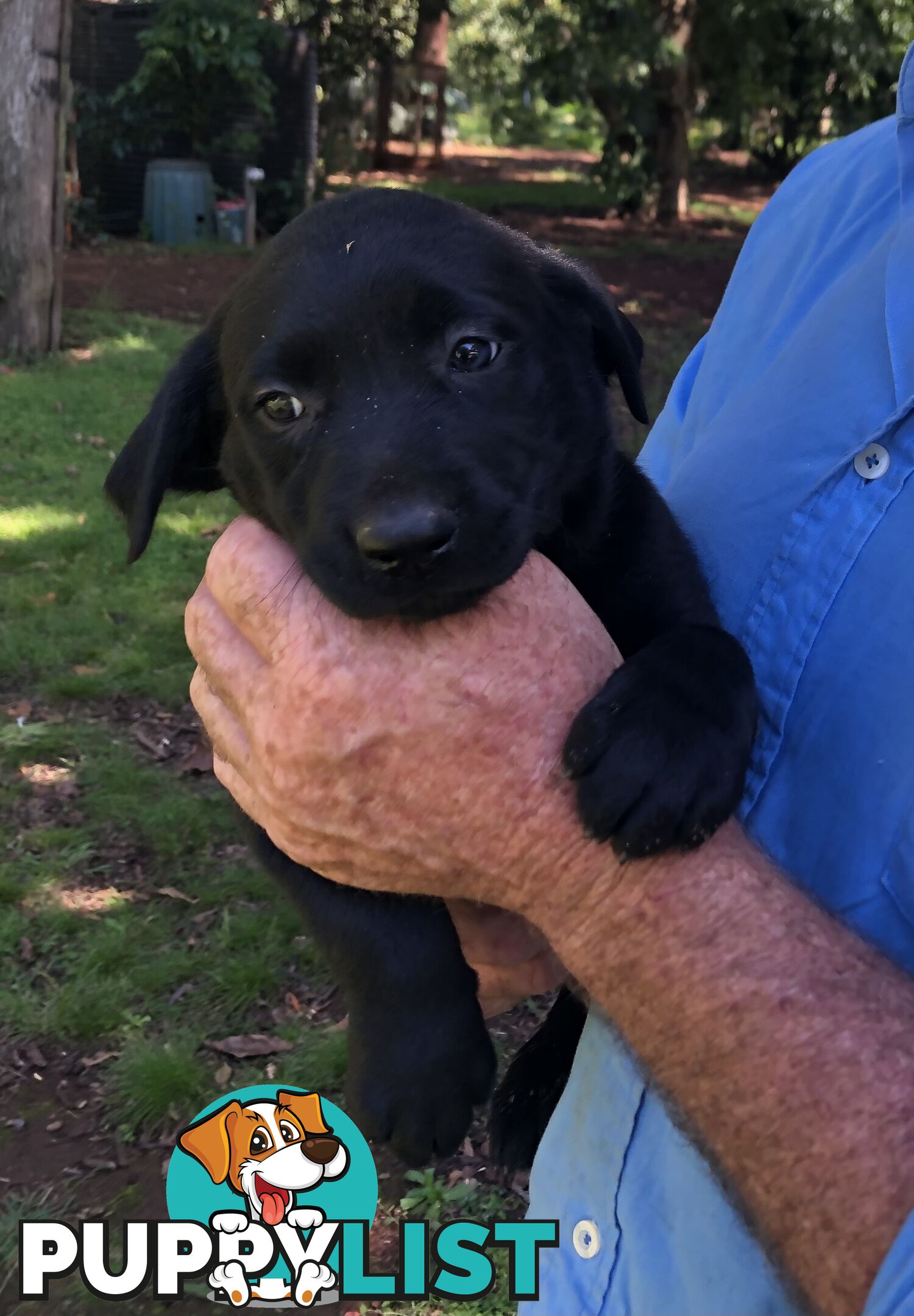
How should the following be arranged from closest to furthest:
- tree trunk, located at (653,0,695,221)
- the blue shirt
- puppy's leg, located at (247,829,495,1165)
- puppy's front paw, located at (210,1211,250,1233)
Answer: the blue shirt, puppy's leg, located at (247,829,495,1165), puppy's front paw, located at (210,1211,250,1233), tree trunk, located at (653,0,695,221)

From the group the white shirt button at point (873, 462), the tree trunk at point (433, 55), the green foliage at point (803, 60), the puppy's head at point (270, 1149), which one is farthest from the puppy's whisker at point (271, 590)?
the tree trunk at point (433, 55)

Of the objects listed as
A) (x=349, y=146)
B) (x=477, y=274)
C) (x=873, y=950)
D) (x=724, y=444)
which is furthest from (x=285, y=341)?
(x=349, y=146)

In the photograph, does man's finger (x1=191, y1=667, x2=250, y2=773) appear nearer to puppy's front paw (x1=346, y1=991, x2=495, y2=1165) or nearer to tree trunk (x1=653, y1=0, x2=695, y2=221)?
puppy's front paw (x1=346, y1=991, x2=495, y2=1165)

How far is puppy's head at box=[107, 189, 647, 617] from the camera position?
1.39 meters

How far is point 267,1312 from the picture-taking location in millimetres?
2305

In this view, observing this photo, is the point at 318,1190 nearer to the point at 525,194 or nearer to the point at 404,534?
the point at 404,534

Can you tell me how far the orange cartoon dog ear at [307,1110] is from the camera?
2172 mm

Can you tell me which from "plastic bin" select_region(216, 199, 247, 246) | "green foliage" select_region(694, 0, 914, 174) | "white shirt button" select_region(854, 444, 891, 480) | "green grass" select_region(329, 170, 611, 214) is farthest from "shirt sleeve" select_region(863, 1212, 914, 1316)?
"green grass" select_region(329, 170, 611, 214)

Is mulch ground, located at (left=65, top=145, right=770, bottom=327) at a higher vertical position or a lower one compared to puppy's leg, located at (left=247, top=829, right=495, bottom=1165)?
higher

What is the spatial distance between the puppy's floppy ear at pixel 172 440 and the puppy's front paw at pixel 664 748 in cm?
82

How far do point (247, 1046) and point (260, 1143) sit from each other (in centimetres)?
75

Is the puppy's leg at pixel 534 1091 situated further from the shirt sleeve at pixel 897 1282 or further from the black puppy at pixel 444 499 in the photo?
the shirt sleeve at pixel 897 1282

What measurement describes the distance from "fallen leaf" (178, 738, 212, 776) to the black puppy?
2.04 meters

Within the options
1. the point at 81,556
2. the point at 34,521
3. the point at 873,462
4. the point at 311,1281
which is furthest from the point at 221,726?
the point at 34,521
